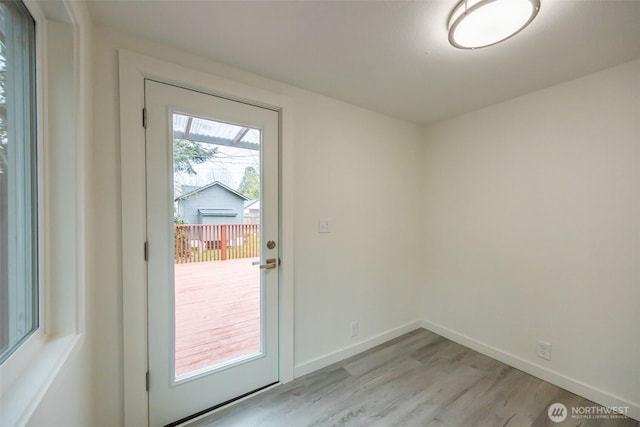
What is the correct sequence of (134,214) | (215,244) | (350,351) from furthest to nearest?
(350,351) → (215,244) → (134,214)

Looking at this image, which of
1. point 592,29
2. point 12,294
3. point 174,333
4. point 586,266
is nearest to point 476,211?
point 586,266

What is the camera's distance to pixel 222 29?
1.33 m

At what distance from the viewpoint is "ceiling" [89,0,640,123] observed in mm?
1185

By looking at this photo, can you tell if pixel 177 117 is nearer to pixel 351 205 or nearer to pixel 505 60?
pixel 351 205

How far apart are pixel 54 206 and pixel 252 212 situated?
98cm

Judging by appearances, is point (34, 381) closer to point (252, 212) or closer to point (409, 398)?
point (252, 212)

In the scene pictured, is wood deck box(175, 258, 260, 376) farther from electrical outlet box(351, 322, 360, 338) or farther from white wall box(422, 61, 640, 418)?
white wall box(422, 61, 640, 418)

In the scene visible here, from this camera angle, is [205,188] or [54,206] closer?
[54,206]

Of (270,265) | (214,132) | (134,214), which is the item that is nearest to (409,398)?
(270,265)

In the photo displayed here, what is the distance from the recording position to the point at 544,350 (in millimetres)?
1952

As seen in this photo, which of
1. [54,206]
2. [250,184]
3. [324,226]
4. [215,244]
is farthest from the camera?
[324,226]

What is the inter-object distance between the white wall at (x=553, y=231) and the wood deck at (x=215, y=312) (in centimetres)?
199

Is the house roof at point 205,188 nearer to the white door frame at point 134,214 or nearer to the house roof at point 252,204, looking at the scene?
the house roof at point 252,204

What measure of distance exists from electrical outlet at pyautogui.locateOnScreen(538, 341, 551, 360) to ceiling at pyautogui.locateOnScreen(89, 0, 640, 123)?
6.43 feet
